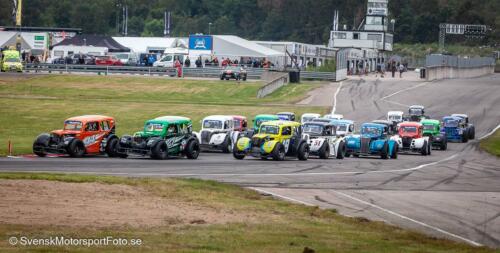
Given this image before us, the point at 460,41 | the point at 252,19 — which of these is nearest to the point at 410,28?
the point at 460,41

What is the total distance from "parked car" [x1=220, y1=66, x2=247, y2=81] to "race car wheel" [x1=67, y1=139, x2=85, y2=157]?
47762mm

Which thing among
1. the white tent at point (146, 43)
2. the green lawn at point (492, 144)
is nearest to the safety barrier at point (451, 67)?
the white tent at point (146, 43)

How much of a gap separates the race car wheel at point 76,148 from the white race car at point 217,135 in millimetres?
6330

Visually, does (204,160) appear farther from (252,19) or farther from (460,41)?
(252,19)

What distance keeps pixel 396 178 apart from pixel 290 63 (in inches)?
2878

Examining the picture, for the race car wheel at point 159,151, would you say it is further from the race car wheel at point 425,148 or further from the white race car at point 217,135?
the race car wheel at point 425,148

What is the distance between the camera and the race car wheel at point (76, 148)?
1467 inches

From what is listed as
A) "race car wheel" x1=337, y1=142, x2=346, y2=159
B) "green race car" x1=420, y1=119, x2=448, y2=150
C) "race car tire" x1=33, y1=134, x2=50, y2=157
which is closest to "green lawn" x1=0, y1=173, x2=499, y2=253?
"race car tire" x1=33, y1=134, x2=50, y2=157

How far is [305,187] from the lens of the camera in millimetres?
29891

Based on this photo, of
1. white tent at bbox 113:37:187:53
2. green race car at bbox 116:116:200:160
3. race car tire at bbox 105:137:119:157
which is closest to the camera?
green race car at bbox 116:116:200:160

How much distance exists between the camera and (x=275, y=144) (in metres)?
39.0

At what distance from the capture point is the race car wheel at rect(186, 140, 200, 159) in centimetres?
3869

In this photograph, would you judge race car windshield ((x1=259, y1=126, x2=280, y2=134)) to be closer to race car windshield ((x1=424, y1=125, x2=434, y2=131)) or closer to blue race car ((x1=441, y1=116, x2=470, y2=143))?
race car windshield ((x1=424, y1=125, x2=434, y2=131))

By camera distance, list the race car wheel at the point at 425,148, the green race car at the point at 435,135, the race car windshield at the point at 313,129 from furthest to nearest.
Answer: the green race car at the point at 435,135
the race car wheel at the point at 425,148
the race car windshield at the point at 313,129
